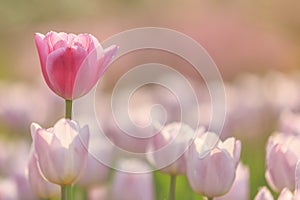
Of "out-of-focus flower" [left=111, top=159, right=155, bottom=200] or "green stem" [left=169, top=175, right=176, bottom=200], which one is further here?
"out-of-focus flower" [left=111, top=159, right=155, bottom=200]

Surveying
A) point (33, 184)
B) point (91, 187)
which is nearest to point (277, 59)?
point (91, 187)

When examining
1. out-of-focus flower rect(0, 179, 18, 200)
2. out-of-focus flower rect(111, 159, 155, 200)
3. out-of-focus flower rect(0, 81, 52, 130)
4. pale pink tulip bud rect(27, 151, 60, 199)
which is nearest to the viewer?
pale pink tulip bud rect(27, 151, 60, 199)

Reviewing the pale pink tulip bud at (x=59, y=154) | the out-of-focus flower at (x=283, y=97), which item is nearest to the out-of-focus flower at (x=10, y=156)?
the pale pink tulip bud at (x=59, y=154)

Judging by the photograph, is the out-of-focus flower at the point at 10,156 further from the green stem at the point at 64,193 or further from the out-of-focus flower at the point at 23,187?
the green stem at the point at 64,193

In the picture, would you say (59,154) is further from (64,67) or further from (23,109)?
(23,109)

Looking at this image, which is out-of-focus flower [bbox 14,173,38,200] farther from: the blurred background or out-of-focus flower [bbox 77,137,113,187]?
the blurred background

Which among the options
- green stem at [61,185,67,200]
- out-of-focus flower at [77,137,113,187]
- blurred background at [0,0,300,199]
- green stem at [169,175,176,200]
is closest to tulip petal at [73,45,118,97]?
green stem at [61,185,67,200]

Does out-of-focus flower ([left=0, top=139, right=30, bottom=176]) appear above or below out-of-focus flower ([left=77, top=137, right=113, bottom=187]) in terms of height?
above
